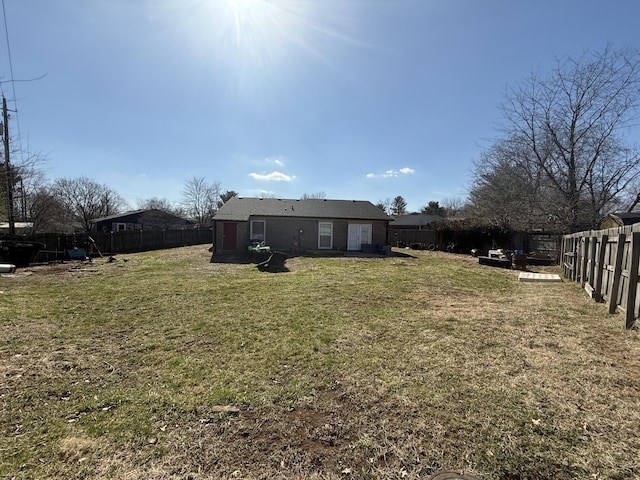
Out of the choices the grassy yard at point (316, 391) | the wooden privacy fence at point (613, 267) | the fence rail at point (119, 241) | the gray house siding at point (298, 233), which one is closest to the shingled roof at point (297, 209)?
the gray house siding at point (298, 233)

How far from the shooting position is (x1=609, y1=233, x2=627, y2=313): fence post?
529 cm

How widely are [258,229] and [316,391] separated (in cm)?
1734

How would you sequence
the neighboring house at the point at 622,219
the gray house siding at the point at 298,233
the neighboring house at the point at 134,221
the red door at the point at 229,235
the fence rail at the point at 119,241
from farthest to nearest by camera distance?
the neighboring house at the point at 134,221, the gray house siding at the point at 298,233, the red door at the point at 229,235, the fence rail at the point at 119,241, the neighboring house at the point at 622,219

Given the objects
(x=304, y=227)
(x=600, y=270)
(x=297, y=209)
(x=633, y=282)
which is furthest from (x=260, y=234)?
(x=633, y=282)

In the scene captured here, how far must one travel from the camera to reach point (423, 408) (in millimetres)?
2975

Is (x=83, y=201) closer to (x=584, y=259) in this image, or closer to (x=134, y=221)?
(x=134, y=221)

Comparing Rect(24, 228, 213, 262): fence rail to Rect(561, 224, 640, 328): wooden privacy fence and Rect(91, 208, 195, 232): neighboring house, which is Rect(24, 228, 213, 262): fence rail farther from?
Rect(561, 224, 640, 328): wooden privacy fence

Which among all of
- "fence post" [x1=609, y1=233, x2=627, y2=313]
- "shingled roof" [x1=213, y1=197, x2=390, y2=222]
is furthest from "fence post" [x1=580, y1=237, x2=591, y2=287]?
"shingled roof" [x1=213, y1=197, x2=390, y2=222]

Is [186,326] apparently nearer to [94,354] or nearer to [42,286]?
[94,354]

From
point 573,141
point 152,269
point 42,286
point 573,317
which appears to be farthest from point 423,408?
point 573,141

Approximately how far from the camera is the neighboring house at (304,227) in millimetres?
19623

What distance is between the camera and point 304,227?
67.2 ft

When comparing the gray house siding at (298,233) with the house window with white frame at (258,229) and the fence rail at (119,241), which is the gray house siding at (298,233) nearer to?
the house window with white frame at (258,229)

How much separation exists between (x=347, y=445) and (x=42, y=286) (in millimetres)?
10285
